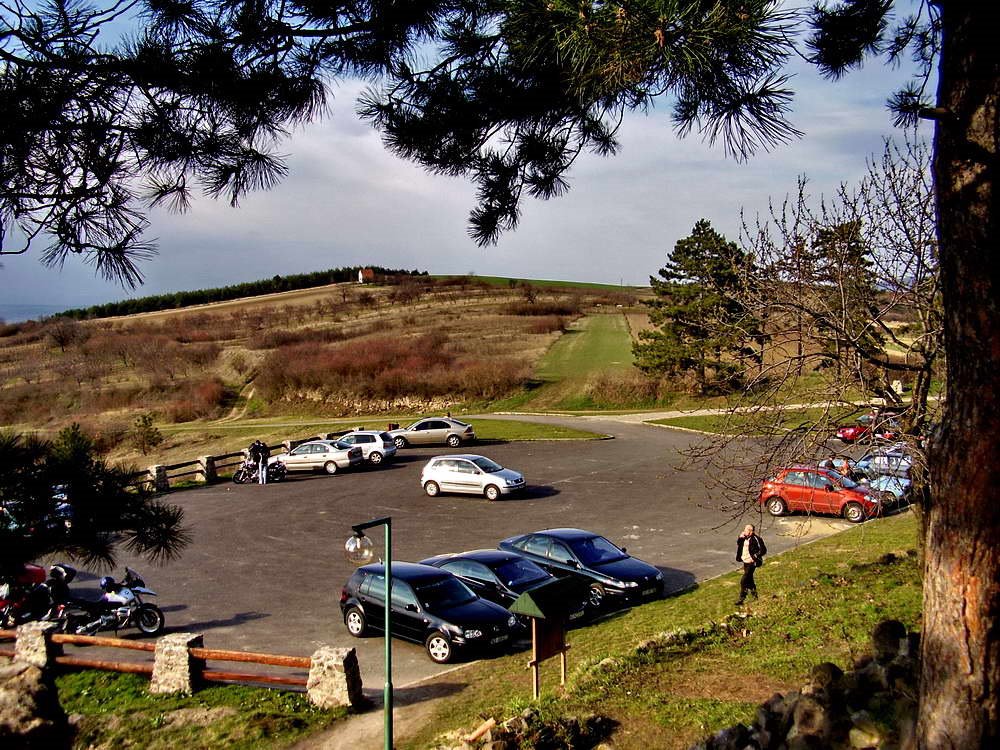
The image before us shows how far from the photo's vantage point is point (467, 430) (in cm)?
3828

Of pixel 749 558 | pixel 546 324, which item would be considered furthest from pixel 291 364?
pixel 749 558

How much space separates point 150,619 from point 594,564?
30.6 feet

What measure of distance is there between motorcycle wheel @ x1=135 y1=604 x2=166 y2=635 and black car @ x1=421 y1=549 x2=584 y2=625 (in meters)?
5.40

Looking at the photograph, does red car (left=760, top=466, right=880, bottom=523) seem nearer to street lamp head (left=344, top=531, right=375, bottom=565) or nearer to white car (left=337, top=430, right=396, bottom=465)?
street lamp head (left=344, top=531, right=375, bottom=565)

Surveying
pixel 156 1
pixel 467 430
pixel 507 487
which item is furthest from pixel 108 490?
pixel 467 430

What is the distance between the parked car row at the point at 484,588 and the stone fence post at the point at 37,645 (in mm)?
4972

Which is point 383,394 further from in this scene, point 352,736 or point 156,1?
point 156,1

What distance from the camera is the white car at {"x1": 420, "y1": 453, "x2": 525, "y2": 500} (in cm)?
2672

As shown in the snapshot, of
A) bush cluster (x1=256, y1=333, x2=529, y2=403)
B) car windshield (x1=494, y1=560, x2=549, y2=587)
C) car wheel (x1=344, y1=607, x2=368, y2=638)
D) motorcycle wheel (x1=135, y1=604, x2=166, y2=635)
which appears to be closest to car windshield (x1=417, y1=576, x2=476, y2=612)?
car wheel (x1=344, y1=607, x2=368, y2=638)

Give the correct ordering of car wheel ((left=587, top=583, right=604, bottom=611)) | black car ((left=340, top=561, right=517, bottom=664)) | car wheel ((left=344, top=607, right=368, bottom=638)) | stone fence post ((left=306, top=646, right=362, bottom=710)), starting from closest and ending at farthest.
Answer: stone fence post ((left=306, top=646, right=362, bottom=710)) → black car ((left=340, top=561, right=517, bottom=664)) → car wheel ((left=344, top=607, right=368, bottom=638)) → car wheel ((left=587, top=583, right=604, bottom=611))

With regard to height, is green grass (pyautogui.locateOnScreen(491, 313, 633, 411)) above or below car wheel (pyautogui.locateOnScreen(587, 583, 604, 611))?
above

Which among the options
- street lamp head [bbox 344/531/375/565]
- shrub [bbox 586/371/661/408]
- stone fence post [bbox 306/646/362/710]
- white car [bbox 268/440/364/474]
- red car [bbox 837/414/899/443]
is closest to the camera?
street lamp head [bbox 344/531/375/565]

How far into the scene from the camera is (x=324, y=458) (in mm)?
32906

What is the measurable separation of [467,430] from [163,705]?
27.1m
